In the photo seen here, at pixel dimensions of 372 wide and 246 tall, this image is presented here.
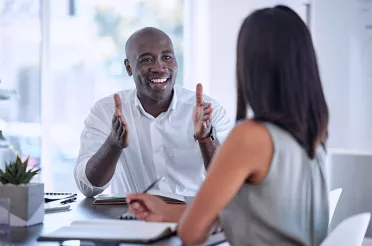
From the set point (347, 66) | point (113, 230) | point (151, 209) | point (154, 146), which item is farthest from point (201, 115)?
point (347, 66)

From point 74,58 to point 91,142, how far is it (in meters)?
2.58

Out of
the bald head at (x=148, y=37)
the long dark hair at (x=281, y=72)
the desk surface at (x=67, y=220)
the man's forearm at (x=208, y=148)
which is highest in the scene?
the bald head at (x=148, y=37)

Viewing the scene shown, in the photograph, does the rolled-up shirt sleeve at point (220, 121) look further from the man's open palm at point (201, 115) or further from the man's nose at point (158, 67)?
the man's open palm at point (201, 115)

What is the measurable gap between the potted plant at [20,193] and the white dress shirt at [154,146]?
35.7 inches

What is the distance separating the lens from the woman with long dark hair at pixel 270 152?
155 centimetres

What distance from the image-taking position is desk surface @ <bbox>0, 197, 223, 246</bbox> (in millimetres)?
1885

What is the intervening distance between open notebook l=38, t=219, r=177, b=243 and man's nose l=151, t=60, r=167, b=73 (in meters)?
1.33

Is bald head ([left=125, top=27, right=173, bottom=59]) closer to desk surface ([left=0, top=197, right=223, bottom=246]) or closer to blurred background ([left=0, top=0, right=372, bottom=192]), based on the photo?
desk surface ([left=0, top=197, right=223, bottom=246])

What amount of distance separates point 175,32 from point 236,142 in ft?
14.8

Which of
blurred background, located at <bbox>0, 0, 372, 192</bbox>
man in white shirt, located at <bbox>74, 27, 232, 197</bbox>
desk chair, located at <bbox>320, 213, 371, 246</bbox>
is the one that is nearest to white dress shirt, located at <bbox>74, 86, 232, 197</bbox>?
man in white shirt, located at <bbox>74, 27, 232, 197</bbox>

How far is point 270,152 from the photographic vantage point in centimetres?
158

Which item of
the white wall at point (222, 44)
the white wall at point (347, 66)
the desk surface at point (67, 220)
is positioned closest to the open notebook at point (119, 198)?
the desk surface at point (67, 220)

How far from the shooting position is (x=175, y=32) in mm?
5965

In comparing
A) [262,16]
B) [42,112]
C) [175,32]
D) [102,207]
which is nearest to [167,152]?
[102,207]
